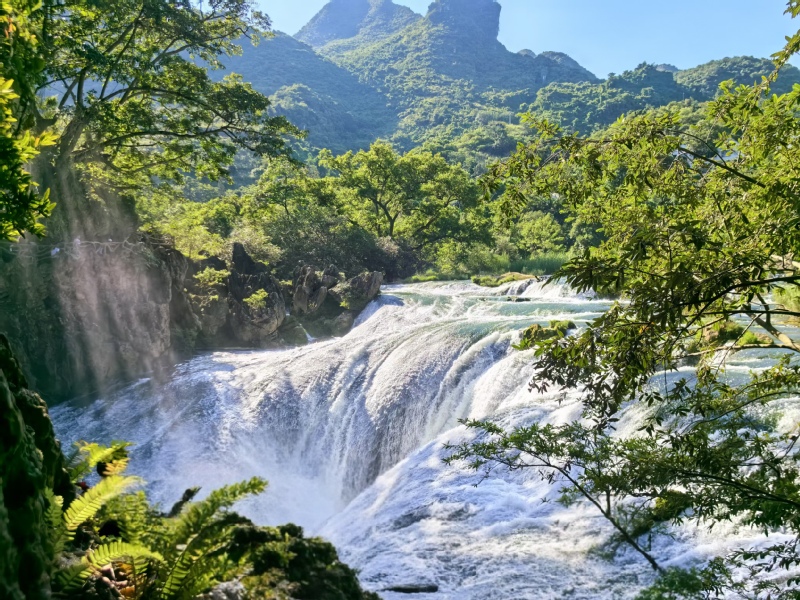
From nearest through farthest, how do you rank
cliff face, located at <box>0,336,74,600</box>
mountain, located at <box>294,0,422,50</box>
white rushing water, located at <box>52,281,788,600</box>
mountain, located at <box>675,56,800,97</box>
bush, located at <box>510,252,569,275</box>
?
cliff face, located at <box>0,336,74,600</box>
white rushing water, located at <box>52,281,788,600</box>
bush, located at <box>510,252,569,275</box>
mountain, located at <box>675,56,800,97</box>
mountain, located at <box>294,0,422,50</box>

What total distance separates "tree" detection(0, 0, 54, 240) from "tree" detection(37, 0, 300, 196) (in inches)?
429

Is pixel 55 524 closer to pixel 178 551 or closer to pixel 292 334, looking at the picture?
pixel 178 551

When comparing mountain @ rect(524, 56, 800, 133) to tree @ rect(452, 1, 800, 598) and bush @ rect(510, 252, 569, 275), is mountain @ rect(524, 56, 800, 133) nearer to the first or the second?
bush @ rect(510, 252, 569, 275)

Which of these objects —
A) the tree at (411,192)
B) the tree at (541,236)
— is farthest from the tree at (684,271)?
the tree at (541,236)

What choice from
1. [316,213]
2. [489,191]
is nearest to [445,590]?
[489,191]

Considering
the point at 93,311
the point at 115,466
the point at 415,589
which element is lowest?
the point at 415,589

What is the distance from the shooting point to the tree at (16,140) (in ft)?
5.92

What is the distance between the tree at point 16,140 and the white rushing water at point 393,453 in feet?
14.1

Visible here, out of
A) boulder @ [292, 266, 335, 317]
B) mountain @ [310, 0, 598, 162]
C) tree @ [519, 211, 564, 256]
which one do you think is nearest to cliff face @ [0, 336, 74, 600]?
boulder @ [292, 266, 335, 317]

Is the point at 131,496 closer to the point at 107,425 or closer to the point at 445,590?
the point at 445,590

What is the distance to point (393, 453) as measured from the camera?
31.9ft

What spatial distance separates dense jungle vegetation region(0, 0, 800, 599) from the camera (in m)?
2.19

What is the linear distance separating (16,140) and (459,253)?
29.9 meters

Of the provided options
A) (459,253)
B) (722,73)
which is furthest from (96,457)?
(722,73)
